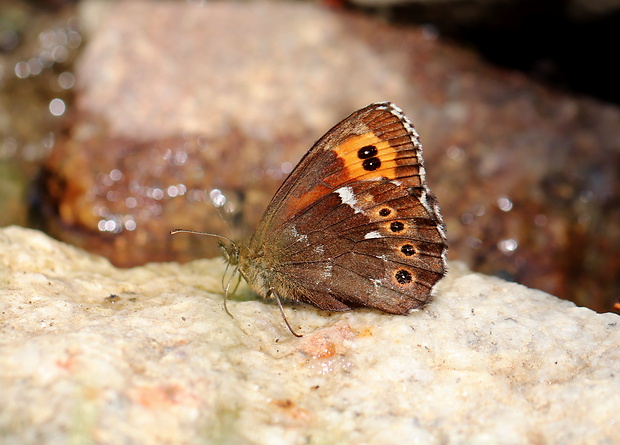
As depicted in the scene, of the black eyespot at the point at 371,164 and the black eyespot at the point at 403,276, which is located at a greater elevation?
the black eyespot at the point at 371,164

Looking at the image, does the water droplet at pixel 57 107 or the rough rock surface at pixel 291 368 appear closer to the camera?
the rough rock surface at pixel 291 368

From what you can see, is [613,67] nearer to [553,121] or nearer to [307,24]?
[553,121]

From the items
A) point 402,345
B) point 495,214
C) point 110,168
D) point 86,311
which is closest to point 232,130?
point 110,168

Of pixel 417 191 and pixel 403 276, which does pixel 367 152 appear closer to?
pixel 417 191

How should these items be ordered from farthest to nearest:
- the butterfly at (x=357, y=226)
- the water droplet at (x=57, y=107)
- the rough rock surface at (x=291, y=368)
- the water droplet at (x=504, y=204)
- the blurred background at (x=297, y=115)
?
the water droplet at (x=57, y=107) → the water droplet at (x=504, y=204) → the blurred background at (x=297, y=115) → the butterfly at (x=357, y=226) → the rough rock surface at (x=291, y=368)

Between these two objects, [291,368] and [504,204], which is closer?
[291,368]

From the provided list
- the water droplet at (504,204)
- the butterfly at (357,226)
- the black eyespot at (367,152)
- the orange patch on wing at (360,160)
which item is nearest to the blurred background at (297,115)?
the water droplet at (504,204)

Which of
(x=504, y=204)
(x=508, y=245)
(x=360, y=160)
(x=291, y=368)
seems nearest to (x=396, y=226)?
(x=360, y=160)

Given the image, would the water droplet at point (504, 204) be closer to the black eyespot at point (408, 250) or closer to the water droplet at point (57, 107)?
the black eyespot at point (408, 250)
